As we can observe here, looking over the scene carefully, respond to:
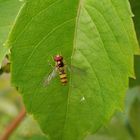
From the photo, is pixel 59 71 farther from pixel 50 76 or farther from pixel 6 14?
pixel 6 14

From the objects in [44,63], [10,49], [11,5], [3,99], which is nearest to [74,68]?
[44,63]

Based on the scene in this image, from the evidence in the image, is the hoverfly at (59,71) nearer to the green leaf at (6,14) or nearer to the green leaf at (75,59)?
the green leaf at (75,59)

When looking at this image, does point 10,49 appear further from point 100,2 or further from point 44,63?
point 100,2

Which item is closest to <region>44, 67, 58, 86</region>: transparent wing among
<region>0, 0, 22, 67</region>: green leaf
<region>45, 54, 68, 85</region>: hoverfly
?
<region>45, 54, 68, 85</region>: hoverfly

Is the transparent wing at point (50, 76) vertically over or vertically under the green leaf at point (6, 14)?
under

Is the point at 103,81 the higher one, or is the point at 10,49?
the point at 10,49

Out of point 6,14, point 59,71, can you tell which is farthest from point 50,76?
point 6,14

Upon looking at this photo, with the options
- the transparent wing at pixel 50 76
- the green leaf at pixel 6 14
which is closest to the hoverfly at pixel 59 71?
the transparent wing at pixel 50 76
